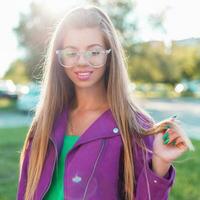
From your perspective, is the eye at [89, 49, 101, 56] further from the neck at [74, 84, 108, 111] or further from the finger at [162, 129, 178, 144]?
the finger at [162, 129, 178, 144]

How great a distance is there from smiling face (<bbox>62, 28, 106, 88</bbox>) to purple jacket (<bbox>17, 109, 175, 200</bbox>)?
223 millimetres

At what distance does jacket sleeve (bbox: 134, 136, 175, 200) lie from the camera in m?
1.91

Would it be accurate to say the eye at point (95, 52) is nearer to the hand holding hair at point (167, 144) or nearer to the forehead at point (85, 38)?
the forehead at point (85, 38)

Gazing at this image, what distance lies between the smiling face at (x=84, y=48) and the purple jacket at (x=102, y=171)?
223 millimetres

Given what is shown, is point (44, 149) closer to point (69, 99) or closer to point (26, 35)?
point (69, 99)

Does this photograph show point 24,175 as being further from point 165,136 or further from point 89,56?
point 165,136

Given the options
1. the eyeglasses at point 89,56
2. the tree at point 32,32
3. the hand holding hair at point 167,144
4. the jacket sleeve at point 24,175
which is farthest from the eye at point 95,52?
the tree at point 32,32

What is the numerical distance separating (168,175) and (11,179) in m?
4.55

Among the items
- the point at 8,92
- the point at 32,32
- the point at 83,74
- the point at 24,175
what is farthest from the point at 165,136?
the point at 8,92

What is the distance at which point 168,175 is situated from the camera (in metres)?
1.95

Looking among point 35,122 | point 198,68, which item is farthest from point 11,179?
point 198,68

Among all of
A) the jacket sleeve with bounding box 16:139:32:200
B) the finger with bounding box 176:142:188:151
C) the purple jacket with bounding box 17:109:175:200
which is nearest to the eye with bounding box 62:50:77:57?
the purple jacket with bounding box 17:109:175:200

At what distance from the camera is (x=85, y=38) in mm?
2109

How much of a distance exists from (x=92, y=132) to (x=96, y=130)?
2cm
